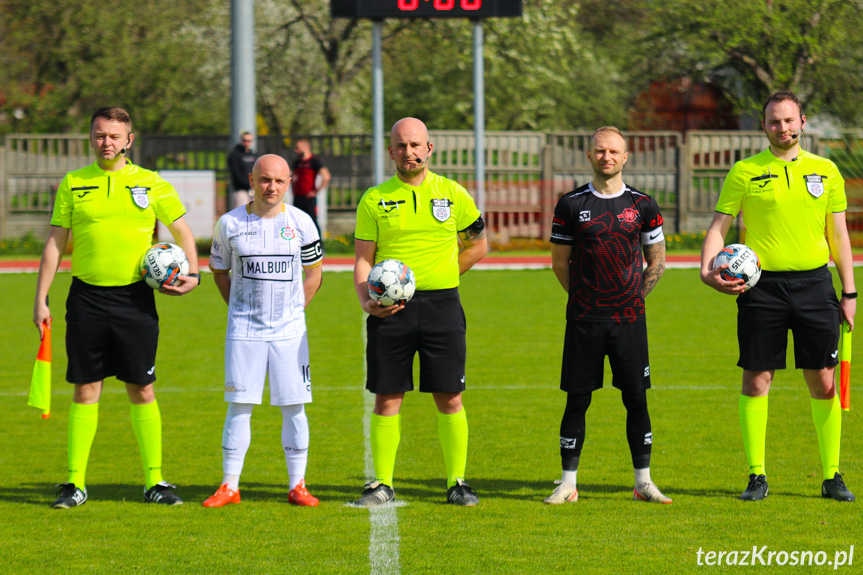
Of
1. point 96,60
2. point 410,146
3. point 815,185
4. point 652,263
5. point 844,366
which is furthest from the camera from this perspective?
point 96,60

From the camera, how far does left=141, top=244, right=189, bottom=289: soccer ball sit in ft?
18.7

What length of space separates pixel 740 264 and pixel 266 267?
8.23 feet

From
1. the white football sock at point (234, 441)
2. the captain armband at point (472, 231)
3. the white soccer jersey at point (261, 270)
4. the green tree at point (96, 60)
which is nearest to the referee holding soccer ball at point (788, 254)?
the captain armband at point (472, 231)

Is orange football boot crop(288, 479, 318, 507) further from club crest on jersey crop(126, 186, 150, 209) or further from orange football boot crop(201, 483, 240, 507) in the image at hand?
club crest on jersey crop(126, 186, 150, 209)

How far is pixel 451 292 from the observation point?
5824 mm

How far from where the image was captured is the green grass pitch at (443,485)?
196 inches

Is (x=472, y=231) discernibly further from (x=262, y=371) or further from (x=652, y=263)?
(x=262, y=371)

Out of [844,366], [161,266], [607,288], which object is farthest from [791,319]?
[161,266]

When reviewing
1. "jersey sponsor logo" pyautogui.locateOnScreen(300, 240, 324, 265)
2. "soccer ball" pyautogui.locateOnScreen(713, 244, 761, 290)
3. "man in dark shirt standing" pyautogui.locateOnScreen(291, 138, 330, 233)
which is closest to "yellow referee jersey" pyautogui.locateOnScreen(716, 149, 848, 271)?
"soccer ball" pyautogui.locateOnScreen(713, 244, 761, 290)

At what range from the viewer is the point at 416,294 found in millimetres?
5766

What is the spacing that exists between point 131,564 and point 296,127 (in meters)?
33.3

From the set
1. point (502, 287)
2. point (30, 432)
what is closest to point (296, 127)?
point (502, 287)

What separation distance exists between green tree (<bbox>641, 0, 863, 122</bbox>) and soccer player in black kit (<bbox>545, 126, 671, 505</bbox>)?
84.3 feet

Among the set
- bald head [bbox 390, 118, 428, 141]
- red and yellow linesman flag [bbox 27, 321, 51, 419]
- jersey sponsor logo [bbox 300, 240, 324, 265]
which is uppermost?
bald head [bbox 390, 118, 428, 141]
